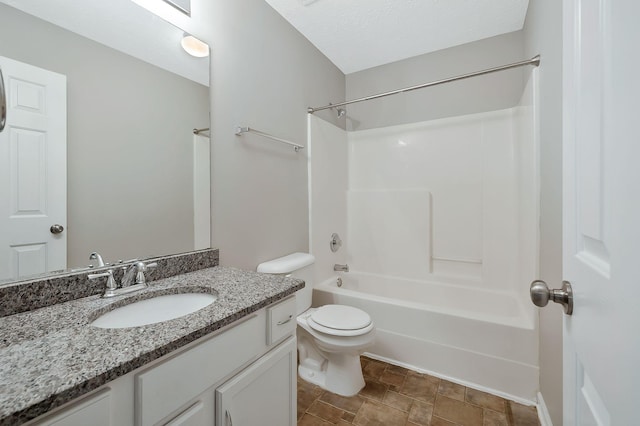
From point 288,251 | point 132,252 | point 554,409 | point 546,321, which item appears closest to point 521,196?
point 546,321

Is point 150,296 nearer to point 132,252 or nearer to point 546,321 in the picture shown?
point 132,252

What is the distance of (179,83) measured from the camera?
1304mm

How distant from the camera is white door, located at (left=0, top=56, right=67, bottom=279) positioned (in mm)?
831

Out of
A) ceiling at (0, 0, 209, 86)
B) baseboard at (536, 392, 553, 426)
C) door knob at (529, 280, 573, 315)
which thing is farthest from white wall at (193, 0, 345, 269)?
baseboard at (536, 392, 553, 426)

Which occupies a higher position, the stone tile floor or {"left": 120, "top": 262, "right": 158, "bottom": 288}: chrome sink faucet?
{"left": 120, "top": 262, "right": 158, "bottom": 288}: chrome sink faucet

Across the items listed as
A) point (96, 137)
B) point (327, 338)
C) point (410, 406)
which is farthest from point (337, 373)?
point (96, 137)

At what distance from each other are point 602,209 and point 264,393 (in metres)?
1.07

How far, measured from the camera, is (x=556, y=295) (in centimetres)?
58

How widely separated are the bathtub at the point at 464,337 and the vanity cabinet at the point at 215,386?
1027 millimetres

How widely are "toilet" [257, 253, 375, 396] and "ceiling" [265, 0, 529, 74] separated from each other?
1.72 m

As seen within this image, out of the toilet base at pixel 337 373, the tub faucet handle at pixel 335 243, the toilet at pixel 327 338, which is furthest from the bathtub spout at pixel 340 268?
the toilet base at pixel 337 373

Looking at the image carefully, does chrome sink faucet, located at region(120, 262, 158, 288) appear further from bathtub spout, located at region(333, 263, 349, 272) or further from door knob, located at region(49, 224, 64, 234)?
bathtub spout, located at region(333, 263, 349, 272)

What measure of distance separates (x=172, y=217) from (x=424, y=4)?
2047mm

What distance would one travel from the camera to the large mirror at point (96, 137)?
2.80 feet
